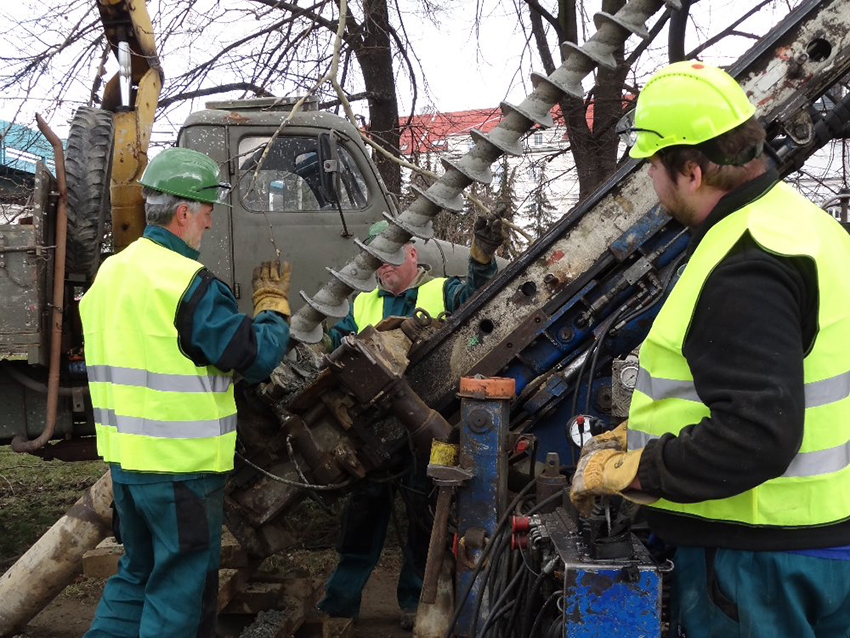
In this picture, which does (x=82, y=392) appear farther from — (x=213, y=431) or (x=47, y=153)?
(x=47, y=153)

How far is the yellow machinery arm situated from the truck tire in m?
0.12

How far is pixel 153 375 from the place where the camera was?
107 inches

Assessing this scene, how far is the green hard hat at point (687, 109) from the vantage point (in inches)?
67.5

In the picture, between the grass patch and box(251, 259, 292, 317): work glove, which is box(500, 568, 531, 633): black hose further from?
the grass patch

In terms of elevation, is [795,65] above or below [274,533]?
above

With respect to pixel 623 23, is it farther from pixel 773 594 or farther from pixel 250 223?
pixel 250 223

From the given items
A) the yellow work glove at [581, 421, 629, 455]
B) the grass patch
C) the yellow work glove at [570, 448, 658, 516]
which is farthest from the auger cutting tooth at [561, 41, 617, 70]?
the grass patch

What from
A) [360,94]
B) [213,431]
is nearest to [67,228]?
[213,431]

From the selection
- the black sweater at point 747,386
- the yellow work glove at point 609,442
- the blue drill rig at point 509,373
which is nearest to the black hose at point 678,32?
the blue drill rig at point 509,373

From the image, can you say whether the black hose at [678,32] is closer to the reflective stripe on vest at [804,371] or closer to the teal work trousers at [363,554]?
the teal work trousers at [363,554]

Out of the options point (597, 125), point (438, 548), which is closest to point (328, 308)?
point (438, 548)

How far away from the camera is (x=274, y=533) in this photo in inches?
137

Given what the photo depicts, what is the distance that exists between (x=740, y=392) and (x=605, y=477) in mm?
394

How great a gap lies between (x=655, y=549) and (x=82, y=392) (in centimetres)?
337
